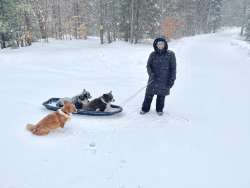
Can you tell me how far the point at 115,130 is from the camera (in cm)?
805

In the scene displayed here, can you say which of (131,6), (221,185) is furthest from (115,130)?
(131,6)

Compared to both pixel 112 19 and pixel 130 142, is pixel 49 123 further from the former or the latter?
pixel 112 19

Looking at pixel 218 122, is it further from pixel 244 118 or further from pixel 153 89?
pixel 153 89

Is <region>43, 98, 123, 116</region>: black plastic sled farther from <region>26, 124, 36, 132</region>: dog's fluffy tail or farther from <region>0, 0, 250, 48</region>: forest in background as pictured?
<region>0, 0, 250, 48</region>: forest in background

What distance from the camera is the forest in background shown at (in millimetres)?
28656

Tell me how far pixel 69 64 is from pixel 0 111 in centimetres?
1018

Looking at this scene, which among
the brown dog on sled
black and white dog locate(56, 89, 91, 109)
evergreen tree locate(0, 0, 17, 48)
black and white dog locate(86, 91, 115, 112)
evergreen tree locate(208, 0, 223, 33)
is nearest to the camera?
the brown dog on sled

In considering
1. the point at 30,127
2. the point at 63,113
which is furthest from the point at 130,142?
the point at 30,127

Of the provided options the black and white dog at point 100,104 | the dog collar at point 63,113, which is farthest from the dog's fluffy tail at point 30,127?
the black and white dog at point 100,104

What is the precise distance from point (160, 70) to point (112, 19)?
37261mm

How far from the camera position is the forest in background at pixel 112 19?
94.0ft

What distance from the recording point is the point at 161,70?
919 cm

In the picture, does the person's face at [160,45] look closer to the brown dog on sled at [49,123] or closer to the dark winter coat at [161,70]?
the dark winter coat at [161,70]

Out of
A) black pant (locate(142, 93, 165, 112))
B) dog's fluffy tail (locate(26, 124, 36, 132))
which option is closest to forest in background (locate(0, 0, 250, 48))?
black pant (locate(142, 93, 165, 112))
